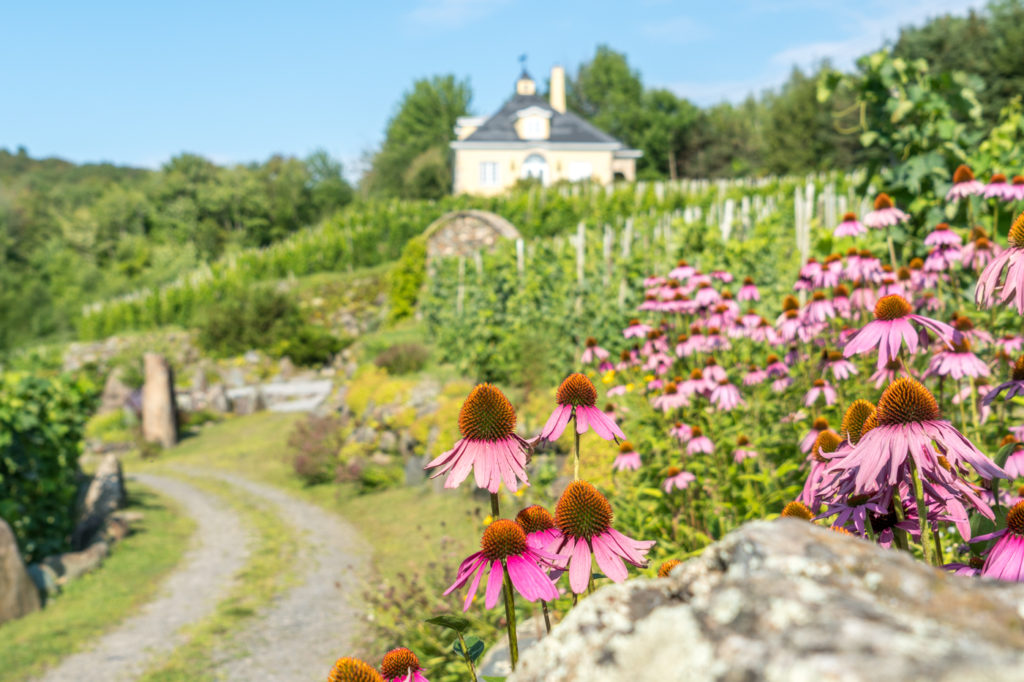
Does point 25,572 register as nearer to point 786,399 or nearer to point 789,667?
point 786,399

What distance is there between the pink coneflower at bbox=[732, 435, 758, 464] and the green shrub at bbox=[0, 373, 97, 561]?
5.55 m

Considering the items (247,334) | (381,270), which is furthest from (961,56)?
(247,334)

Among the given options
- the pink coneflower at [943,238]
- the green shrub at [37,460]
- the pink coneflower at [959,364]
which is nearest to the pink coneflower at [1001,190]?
the pink coneflower at [943,238]

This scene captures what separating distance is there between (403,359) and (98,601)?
6792 mm

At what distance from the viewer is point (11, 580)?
520 cm

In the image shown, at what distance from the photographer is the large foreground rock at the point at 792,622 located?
1.61 feet

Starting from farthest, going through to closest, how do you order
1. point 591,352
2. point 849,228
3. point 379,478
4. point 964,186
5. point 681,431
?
point 379,478
point 591,352
point 849,228
point 964,186
point 681,431

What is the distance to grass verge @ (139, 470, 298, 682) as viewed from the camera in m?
4.57

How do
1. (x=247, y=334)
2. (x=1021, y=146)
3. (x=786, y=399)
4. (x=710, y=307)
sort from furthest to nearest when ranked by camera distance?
(x=247, y=334) → (x=1021, y=146) → (x=710, y=307) → (x=786, y=399)

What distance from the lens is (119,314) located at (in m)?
23.9

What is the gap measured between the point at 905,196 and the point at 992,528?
446cm

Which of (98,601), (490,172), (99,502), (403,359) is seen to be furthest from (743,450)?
(490,172)

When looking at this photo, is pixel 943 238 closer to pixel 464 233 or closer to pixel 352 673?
pixel 352 673

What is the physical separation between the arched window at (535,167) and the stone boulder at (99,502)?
30.5 m
